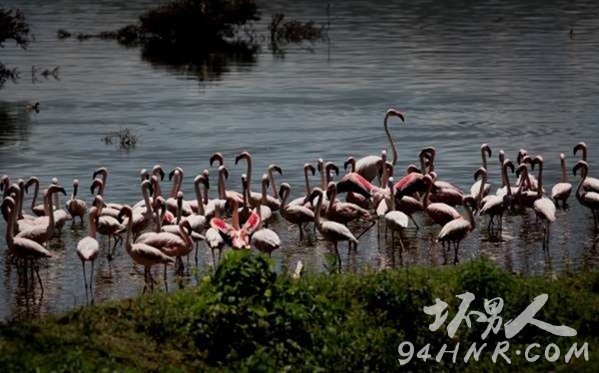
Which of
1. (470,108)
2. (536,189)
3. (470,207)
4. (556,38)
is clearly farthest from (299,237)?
(556,38)

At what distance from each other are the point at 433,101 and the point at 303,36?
20238 millimetres

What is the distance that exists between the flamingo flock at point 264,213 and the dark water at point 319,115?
0.33 meters

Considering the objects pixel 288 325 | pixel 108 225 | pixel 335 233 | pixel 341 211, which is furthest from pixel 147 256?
pixel 288 325

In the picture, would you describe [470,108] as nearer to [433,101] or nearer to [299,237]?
[433,101]

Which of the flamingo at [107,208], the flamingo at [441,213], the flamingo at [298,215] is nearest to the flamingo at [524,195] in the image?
the flamingo at [441,213]

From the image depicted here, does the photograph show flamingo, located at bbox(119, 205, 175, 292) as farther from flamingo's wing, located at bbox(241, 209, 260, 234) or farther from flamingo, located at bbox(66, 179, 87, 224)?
flamingo, located at bbox(66, 179, 87, 224)

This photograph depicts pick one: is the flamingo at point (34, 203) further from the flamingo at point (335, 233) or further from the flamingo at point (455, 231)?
the flamingo at point (455, 231)

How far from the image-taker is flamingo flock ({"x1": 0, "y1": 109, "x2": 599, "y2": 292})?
17031 millimetres

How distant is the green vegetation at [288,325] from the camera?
12258mm

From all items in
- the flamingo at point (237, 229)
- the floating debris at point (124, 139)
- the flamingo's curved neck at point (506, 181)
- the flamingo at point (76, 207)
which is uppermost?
the flamingo's curved neck at point (506, 181)

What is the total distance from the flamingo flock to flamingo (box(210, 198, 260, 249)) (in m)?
0.01

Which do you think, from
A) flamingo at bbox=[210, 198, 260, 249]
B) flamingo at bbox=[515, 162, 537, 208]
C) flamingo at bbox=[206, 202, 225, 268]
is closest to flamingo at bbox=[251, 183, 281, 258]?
flamingo at bbox=[210, 198, 260, 249]

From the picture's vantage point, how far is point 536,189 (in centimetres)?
2023

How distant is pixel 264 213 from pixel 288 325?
6.53 m
